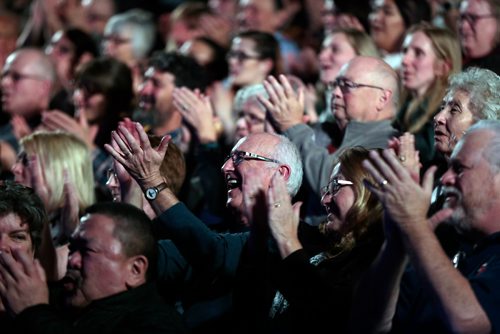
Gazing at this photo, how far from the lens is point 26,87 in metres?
7.33

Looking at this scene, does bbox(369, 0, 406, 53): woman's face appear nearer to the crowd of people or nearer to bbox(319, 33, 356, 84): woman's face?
the crowd of people

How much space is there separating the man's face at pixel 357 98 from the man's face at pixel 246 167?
1.04 m

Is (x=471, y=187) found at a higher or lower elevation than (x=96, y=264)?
higher

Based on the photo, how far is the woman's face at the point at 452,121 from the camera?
4.34m

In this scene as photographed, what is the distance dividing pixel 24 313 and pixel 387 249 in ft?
4.04

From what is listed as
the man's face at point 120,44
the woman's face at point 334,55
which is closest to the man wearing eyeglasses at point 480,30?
the woman's face at point 334,55

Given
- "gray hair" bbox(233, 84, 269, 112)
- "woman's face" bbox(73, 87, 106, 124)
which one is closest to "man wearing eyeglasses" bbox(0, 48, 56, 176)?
"woman's face" bbox(73, 87, 106, 124)

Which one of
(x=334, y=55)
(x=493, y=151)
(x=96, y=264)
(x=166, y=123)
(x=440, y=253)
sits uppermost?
(x=493, y=151)

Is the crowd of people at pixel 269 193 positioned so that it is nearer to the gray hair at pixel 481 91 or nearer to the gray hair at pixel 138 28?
the gray hair at pixel 481 91

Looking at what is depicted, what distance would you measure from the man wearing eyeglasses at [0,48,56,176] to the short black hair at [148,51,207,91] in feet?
3.81

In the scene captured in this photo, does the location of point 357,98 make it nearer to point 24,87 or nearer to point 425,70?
point 425,70

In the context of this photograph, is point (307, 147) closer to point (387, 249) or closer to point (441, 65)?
point (441, 65)

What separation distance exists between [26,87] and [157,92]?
4.19ft

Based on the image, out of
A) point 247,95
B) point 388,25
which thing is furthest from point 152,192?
point 388,25
